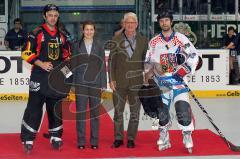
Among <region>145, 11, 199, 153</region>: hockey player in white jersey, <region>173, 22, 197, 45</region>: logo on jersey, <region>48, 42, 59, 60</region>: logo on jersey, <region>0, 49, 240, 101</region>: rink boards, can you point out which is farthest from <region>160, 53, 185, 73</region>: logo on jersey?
<region>173, 22, 197, 45</region>: logo on jersey

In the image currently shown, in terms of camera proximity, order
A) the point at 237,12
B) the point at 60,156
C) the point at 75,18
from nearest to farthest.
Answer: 1. the point at 60,156
2. the point at 237,12
3. the point at 75,18

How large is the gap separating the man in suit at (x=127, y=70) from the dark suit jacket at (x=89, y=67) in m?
0.16

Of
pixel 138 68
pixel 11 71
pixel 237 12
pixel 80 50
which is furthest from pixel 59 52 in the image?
pixel 237 12

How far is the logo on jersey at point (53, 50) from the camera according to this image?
Answer: 7.28m

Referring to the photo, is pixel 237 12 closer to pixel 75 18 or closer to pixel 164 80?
pixel 75 18

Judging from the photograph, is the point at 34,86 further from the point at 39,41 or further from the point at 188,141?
the point at 188,141

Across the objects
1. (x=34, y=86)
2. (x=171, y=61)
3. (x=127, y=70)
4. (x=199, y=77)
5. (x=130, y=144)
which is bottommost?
(x=130, y=144)

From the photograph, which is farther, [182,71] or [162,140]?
[162,140]

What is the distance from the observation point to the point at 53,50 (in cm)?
730

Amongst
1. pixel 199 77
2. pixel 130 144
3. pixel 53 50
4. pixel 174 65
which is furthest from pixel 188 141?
pixel 199 77

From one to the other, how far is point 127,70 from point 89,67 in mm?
497

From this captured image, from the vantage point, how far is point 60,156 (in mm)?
7207

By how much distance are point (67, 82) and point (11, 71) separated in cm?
582

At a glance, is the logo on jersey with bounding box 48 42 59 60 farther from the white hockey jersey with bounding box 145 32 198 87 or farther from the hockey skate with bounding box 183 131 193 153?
the hockey skate with bounding box 183 131 193 153
